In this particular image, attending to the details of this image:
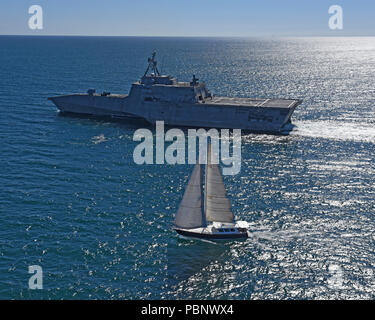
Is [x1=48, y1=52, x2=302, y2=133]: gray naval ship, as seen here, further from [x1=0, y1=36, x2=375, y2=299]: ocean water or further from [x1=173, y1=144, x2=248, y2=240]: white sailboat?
[x1=173, y1=144, x2=248, y2=240]: white sailboat

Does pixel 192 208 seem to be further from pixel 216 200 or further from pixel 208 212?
pixel 216 200

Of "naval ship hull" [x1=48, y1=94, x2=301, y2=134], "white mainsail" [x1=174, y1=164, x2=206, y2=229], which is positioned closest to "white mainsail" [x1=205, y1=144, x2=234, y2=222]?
"white mainsail" [x1=174, y1=164, x2=206, y2=229]

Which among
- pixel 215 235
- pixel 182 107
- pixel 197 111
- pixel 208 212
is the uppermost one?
pixel 182 107

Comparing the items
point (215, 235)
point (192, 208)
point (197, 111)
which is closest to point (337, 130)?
point (197, 111)

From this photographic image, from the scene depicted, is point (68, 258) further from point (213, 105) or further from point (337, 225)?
point (213, 105)

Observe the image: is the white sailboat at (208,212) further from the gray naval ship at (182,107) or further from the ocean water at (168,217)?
the gray naval ship at (182,107)

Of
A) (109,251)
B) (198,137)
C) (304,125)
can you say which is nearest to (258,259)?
(109,251)

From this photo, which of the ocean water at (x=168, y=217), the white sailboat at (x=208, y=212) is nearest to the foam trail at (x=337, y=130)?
the ocean water at (x=168, y=217)
